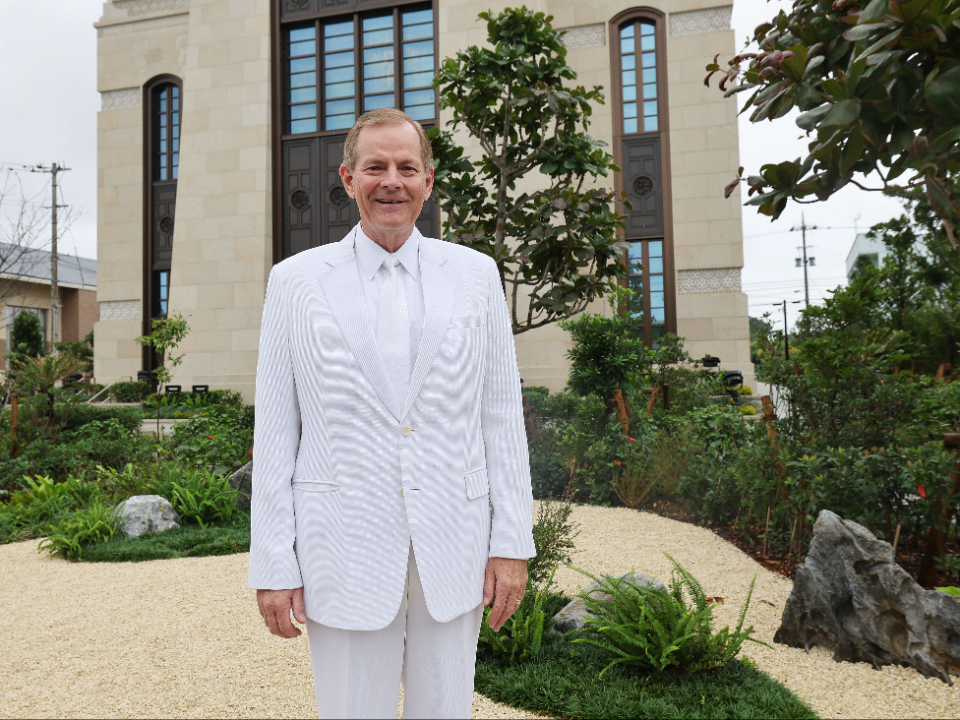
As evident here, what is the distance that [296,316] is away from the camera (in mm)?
1701

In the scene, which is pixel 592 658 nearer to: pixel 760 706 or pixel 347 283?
pixel 760 706

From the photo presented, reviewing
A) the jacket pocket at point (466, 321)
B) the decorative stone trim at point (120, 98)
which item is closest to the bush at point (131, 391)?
the decorative stone trim at point (120, 98)

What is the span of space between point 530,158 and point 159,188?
17680mm

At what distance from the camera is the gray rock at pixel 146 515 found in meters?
6.54

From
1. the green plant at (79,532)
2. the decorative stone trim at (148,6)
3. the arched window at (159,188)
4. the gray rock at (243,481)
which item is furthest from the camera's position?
the decorative stone trim at (148,6)

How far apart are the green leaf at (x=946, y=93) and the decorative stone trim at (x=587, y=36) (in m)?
15.9

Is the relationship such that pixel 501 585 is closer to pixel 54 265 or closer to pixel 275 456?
pixel 275 456

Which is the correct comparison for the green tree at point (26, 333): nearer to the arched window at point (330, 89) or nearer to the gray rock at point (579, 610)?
the arched window at point (330, 89)

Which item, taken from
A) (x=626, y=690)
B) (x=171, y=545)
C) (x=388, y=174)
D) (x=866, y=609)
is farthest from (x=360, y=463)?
(x=171, y=545)

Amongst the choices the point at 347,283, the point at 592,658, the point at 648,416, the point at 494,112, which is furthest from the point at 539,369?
the point at 347,283

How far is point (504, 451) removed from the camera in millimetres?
1784

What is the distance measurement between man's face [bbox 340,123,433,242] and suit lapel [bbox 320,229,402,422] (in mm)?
171

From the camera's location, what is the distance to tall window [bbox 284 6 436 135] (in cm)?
1636

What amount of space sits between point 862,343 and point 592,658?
10.6 feet
